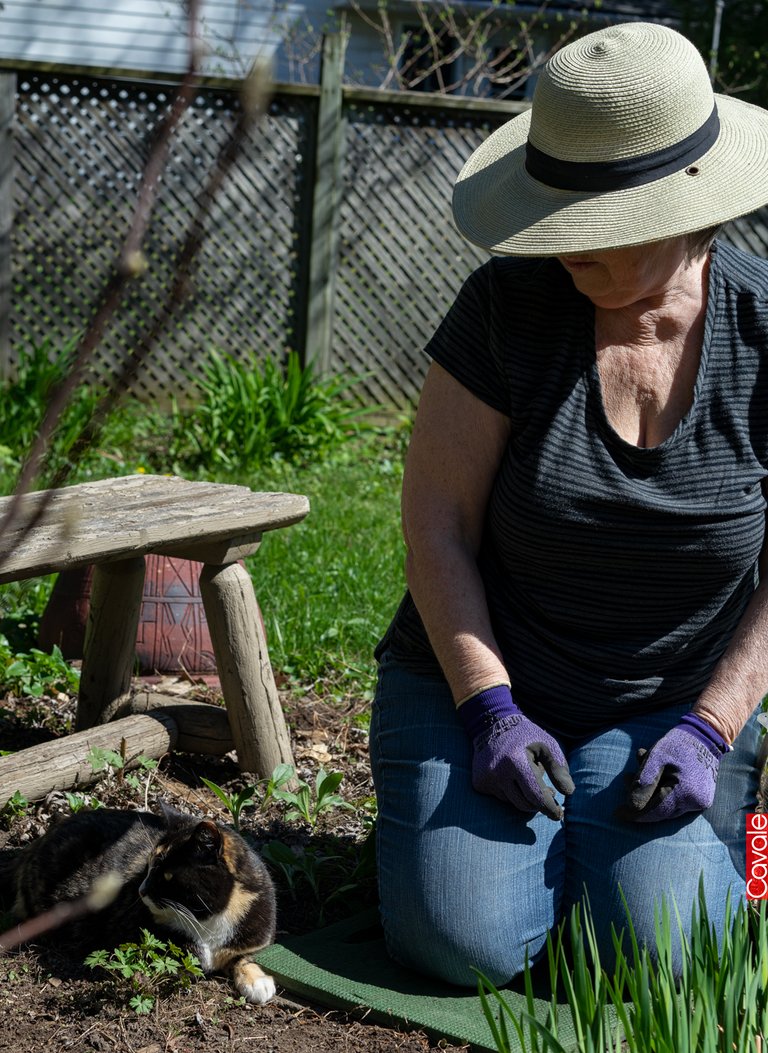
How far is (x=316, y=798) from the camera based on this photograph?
10.5 feet

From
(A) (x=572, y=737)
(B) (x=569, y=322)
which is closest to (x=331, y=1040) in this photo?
(A) (x=572, y=737)

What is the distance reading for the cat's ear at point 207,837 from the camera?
2.44m

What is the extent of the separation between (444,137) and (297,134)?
1.09 m

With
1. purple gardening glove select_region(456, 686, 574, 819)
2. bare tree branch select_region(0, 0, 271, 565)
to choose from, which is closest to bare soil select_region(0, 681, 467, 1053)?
purple gardening glove select_region(456, 686, 574, 819)

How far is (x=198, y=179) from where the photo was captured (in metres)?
8.17

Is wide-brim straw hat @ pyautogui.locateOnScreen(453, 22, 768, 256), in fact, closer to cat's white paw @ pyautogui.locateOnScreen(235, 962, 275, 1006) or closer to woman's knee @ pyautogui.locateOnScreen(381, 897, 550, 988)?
woman's knee @ pyautogui.locateOnScreen(381, 897, 550, 988)

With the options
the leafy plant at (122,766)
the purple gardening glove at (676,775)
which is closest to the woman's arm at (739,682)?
the purple gardening glove at (676,775)

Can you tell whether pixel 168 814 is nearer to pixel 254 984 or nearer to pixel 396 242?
pixel 254 984

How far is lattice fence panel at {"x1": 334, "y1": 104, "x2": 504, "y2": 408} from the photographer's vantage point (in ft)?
27.3

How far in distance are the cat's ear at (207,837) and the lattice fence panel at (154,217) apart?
214 inches

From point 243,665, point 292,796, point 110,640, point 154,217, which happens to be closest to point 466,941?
point 292,796

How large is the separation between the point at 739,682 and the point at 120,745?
65.7 inches

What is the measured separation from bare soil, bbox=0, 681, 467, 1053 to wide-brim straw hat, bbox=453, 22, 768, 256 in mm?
1521

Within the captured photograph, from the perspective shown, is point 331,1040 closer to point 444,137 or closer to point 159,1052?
point 159,1052
